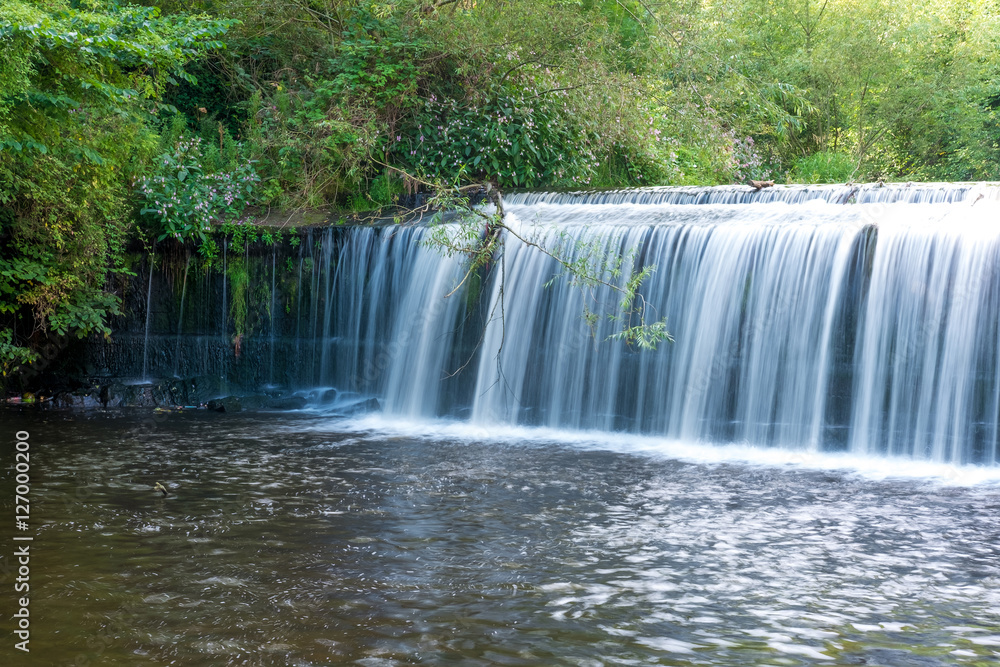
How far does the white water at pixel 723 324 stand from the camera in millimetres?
8461

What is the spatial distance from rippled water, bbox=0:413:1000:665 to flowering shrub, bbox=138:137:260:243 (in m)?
4.48

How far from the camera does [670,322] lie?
982 cm

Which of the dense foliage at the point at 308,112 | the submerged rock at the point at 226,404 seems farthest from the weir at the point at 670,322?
the dense foliage at the point at 308,112

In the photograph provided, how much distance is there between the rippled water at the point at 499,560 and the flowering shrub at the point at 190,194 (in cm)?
448

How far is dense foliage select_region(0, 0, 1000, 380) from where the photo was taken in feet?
28.6

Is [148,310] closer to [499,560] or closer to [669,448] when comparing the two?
[669,448]

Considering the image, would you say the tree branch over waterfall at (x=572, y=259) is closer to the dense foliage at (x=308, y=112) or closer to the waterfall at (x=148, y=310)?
the dense foliage at (x=308, y=112)

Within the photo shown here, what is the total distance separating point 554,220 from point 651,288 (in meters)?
1.79

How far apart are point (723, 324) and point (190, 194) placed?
7113 mm

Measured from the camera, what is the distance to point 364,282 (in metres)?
11.8

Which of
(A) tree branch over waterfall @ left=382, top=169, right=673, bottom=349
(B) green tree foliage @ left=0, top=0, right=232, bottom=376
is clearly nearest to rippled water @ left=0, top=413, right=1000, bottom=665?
(A) tree branch over waterfall @ left=382, top=169, right=673, bottom=349

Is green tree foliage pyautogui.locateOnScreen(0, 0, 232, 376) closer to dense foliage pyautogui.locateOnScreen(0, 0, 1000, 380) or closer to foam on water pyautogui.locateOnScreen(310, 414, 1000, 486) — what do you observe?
dense foliage pyautogui.locateOnScreen(0, 0, 1000, 380)

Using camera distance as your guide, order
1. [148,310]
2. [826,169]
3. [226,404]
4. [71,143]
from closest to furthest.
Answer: [71,143] < [226,404] < [148,310] < [826,169]

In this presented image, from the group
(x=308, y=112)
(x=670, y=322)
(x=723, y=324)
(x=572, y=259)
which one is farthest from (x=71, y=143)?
(x=723, y=324)
